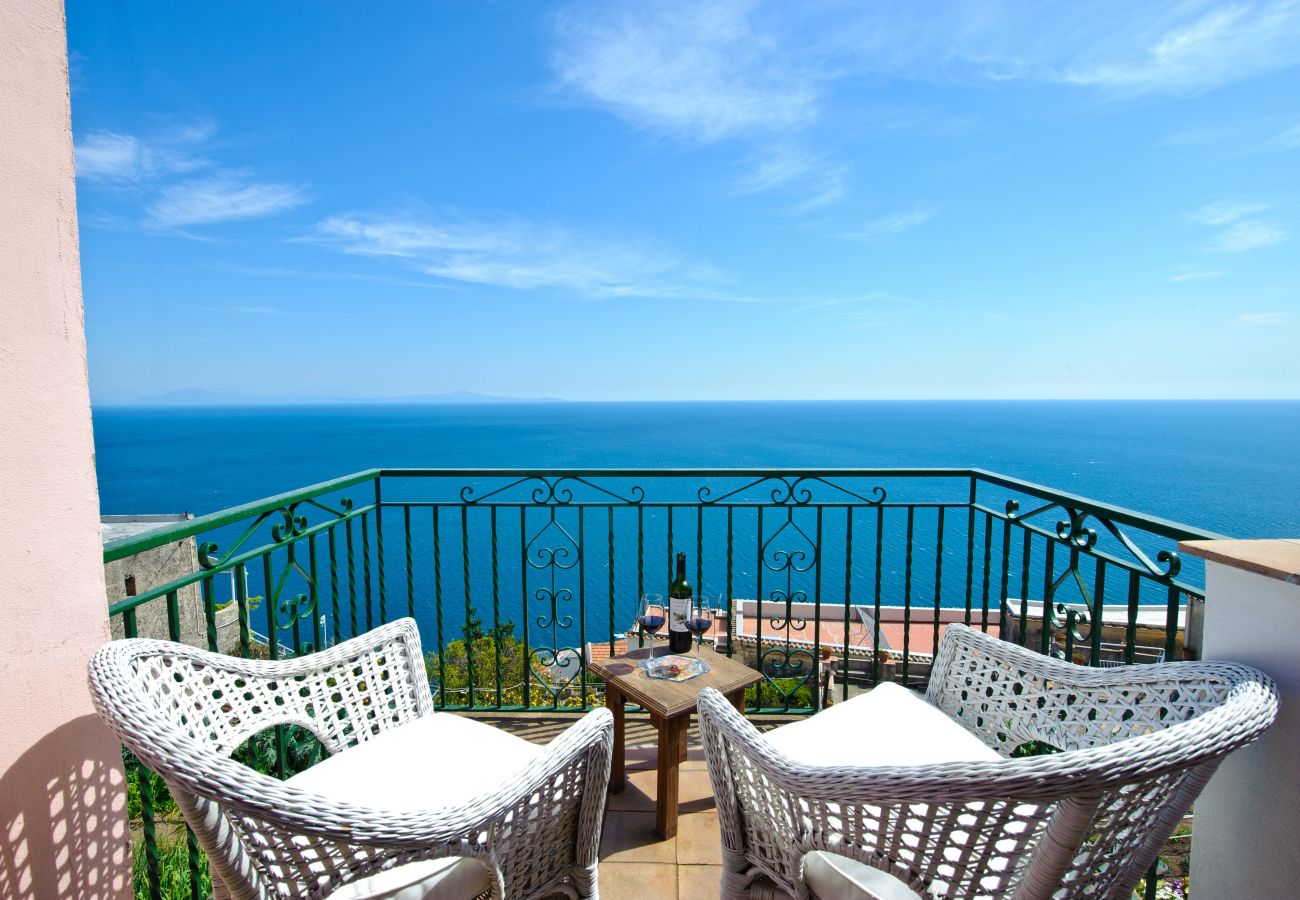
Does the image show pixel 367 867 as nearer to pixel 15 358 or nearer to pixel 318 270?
pixel 15 358

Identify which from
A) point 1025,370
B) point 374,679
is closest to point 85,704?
point 374,679

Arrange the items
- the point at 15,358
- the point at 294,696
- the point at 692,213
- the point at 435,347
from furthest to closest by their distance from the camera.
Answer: the point at 435,347 → the point at 692,213 → the point at 294,696 → the point at 15,358

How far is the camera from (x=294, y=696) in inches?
60.6

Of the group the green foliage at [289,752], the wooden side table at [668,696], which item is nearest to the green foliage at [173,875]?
the green foliage at [289,752]

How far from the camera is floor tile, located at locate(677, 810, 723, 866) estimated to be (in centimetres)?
189

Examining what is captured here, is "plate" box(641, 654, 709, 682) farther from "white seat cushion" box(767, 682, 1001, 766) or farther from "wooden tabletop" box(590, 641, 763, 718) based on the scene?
"white seat cushion" box(767, 682, 1001, 766)

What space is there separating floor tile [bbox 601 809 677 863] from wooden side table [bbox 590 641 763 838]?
0.12ft

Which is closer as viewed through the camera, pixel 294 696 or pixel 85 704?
pixel 85 704

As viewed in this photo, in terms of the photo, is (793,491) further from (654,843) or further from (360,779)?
(360,779)

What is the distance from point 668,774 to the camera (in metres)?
1.95

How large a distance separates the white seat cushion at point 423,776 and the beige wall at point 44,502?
1.39 ft

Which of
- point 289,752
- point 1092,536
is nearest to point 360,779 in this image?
point 1092,536

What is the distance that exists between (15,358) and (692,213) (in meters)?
23.7

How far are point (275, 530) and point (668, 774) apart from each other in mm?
1621
